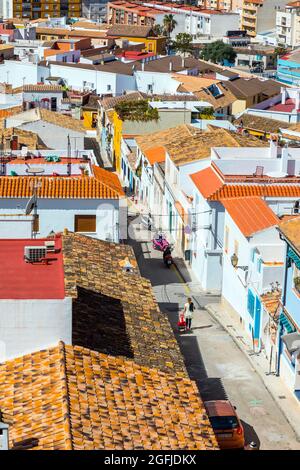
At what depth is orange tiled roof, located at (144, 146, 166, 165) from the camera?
2228 inches

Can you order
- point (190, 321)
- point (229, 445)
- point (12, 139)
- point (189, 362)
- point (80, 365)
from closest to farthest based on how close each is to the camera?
point (80, 365) → point (229, 445) → point (189, 362) → point (190, 321) → point (12, 139)

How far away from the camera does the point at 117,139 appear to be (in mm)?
68500

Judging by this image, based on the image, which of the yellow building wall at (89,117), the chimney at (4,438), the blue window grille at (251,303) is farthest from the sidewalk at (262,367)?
the yellow building wall at (89,117)

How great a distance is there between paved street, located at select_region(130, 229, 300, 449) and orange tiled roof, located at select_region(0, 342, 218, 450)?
4221 mm

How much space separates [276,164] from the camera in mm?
45406

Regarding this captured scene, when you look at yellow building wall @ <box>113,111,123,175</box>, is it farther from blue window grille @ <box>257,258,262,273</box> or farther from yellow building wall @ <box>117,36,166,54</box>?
yellow building wall @ <box>117,36,166,54</box>

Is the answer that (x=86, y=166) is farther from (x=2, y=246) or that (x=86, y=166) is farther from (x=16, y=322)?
(x=16, y=322)

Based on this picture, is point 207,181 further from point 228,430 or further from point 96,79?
point 96,79

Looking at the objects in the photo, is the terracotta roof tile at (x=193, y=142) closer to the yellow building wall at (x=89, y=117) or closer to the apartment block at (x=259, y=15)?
the yellow building wall at (x=89, y=117)

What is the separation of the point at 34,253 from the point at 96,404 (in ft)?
20.4

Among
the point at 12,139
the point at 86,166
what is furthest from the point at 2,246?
the point at 12,139

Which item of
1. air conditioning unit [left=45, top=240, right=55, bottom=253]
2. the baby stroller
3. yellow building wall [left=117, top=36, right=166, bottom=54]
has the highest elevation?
air conditioning unit [left=45, top=240, right=55, bottom=253]

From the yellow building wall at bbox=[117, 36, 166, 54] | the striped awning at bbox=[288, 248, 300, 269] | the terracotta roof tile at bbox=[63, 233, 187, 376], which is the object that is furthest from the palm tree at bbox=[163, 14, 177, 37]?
the striped awning at bbox=[288, 248, 300, 269]

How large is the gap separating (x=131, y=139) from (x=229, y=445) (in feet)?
127
